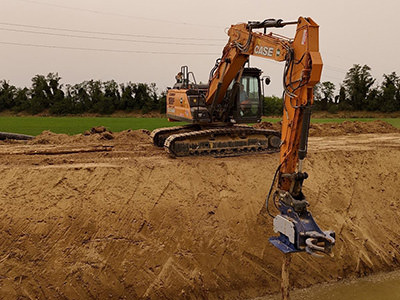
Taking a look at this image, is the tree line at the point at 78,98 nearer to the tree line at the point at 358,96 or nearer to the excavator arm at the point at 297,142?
the tree line at the point at 358,96

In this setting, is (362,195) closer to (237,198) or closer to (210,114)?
(237,198)

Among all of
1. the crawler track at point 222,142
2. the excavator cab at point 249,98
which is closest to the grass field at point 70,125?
the crawler track at point 222,142

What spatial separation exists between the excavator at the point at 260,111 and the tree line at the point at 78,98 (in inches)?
1040

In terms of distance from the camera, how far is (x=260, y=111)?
40.0 feet

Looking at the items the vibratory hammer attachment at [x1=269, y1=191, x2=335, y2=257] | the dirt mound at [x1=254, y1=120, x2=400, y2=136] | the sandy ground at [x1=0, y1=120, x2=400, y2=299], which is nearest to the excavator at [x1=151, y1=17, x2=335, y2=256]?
the vibratory hammer attachment at [x1=269, y1=191, x2=335, y2=257]

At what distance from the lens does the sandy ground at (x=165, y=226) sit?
782 cm

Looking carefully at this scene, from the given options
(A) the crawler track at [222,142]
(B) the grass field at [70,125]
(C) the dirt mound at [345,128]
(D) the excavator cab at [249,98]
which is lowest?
(B) the grass field at [70,125]

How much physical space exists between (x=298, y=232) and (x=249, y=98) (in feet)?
21.5

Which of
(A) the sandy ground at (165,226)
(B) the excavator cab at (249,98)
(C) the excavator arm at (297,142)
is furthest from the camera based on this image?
(B) the excavator cab at (249,98)

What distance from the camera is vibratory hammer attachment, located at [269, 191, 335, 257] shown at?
5.96 meters

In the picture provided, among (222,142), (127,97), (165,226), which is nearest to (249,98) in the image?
(222,142)

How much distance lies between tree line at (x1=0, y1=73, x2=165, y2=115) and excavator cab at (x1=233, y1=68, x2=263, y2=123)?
88.3ft

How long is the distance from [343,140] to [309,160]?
16.1 feet

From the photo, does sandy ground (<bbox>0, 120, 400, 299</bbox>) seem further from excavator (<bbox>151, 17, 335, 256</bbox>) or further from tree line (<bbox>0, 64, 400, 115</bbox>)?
tree line (<bbox>0, 64, 400, 115</bbox>)
